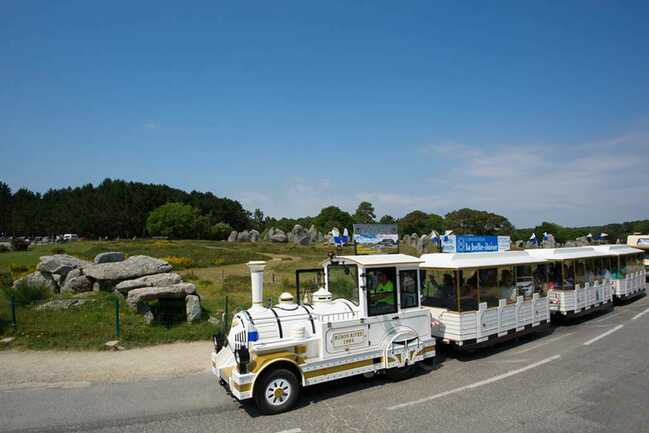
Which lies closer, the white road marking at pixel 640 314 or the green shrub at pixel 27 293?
the green shrub at pixel 27 293

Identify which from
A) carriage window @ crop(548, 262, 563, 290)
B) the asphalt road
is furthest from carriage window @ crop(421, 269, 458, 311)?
carriage window @ crop(548, 262, 563, 290)

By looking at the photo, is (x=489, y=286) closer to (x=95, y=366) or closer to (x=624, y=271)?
(x=95, y=366)

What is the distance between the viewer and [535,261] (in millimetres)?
12375

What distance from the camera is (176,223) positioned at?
79.3 m

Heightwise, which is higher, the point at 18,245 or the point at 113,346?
the point at 18,245

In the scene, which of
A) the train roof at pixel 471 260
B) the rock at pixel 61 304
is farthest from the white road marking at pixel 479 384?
the rock at pixel 61 304

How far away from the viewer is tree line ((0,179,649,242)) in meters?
75.3

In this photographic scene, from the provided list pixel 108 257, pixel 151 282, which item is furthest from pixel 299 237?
pixel 151 282

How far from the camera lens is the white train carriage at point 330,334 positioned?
7000 millimetres

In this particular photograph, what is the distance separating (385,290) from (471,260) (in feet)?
11.2

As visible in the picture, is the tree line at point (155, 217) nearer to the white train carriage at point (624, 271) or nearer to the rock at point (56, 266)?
the white train carriage at point (624, 271)

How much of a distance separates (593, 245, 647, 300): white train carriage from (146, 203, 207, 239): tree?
7381cm

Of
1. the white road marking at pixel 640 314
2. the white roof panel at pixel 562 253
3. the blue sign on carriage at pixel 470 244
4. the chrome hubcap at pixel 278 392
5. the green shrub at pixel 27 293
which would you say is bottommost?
the white road marking at pixel 640 314

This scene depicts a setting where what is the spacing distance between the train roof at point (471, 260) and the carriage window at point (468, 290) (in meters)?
0.23
